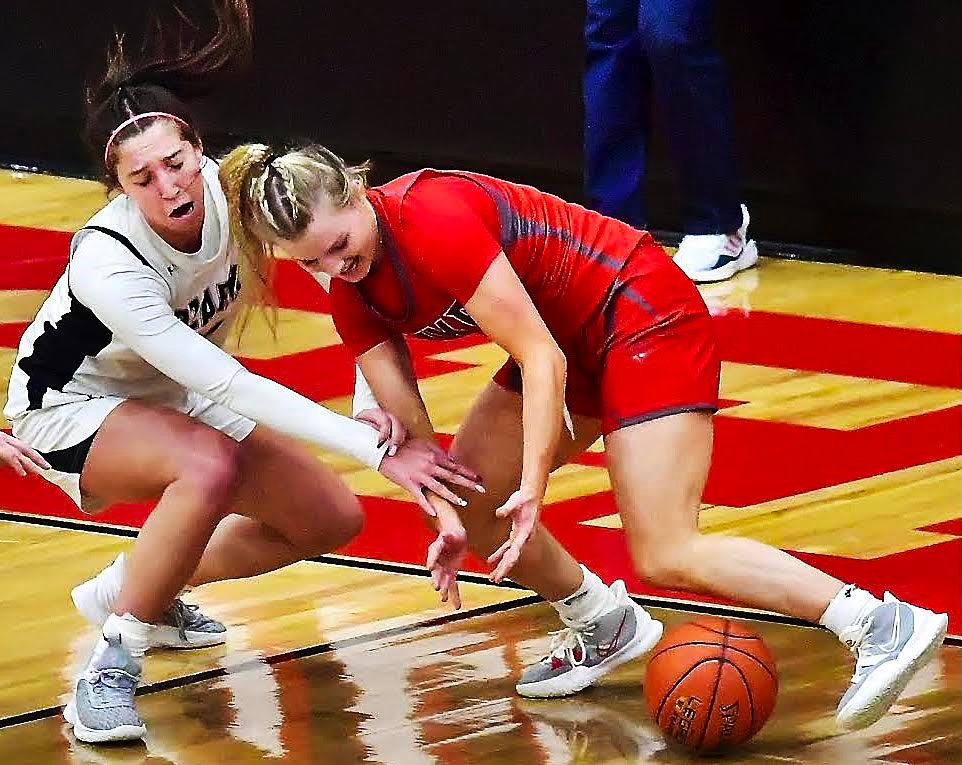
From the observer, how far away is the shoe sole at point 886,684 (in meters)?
3.64

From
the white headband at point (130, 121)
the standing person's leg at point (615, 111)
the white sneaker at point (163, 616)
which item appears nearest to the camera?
the white headband at point (130, 121)

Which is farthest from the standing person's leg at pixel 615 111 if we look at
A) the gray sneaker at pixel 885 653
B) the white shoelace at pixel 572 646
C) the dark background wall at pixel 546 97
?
the gray sneaker at pixel 885 653

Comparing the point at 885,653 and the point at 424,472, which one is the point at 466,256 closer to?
the point at 424,472

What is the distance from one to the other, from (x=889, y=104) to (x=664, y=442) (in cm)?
413

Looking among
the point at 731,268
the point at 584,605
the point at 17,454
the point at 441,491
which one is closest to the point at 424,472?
the point at 441,491

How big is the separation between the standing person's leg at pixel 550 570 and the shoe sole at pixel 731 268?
341 centimetres

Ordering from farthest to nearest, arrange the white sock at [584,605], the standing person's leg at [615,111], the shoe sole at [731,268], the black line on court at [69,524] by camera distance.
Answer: the shoe sole at [731,268] → the standing person's leg at [615,111] → the black line on court at [69,524] → the white sock at [584,605]

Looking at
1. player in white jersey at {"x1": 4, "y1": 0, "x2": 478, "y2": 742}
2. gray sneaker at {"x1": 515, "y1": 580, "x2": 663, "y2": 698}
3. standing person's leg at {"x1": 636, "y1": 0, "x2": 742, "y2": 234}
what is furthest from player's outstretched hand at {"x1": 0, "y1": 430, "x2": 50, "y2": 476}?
standing person's leg at {"x1": 636, "y1": 0, "x2": 742, "y2": 234}

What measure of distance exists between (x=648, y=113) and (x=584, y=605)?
3706mm

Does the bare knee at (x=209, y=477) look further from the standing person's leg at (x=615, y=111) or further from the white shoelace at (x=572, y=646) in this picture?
the standing person's leg at (x=615, y=111)

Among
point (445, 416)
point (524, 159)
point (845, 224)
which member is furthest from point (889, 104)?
point (445, 416)

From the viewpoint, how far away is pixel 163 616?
4383mm

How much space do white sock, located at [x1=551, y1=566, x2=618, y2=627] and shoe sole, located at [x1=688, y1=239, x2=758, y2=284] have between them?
3.43m

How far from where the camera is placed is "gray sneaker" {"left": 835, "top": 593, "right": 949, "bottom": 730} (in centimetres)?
365
